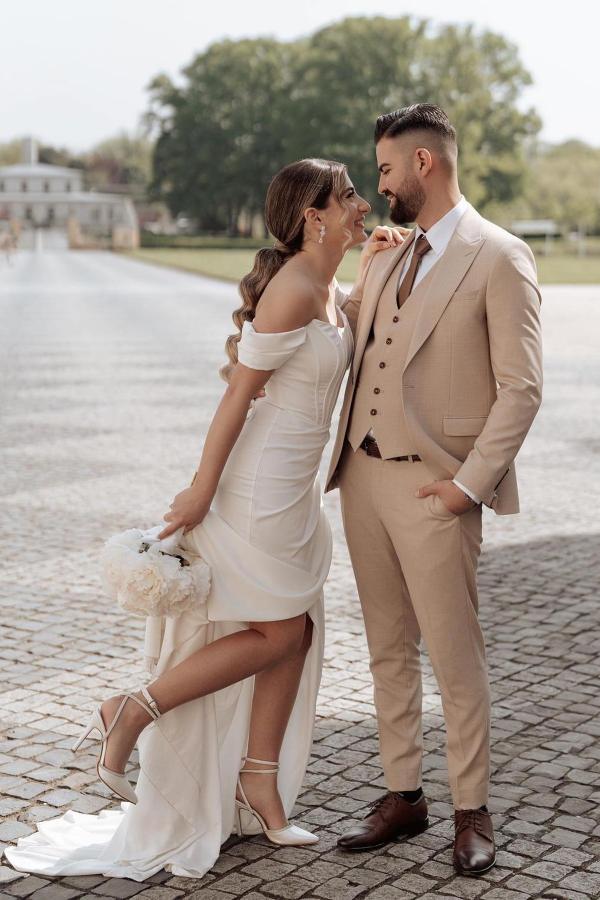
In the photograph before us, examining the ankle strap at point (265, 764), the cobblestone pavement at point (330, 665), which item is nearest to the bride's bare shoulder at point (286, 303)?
the ankle strap at point (265, 764)

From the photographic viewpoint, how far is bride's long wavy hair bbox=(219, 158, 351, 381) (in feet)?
11.5

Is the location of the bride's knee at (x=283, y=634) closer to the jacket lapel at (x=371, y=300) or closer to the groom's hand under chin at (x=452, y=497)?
the groom's hand under chin at (x=452, y=497)

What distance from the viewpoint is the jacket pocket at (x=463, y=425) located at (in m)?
3.48

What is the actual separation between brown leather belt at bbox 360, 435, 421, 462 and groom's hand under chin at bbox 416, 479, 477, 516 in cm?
12

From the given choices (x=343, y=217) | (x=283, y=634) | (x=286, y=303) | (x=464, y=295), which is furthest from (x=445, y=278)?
(x=283, y=634)

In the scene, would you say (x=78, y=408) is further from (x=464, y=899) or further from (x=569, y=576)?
(x=464, y=899)

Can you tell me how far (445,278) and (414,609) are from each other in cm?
95

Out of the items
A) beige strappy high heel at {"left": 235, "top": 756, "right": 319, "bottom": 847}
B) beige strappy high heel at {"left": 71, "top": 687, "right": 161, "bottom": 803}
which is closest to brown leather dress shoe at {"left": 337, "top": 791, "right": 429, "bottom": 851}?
beige strappy high heel at {"left": 235, "top": 756, "right": 319, "bottom": 847}

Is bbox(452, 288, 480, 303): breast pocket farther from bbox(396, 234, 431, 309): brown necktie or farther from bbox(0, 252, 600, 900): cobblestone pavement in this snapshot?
bbox(0, 252, 600, 900): cobblestone pavement

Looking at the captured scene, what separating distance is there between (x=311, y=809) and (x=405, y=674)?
61 centimetres

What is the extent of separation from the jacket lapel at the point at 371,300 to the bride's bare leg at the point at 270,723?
0.82m

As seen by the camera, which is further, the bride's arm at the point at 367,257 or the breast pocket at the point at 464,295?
the bride's arm at the point at 367,257

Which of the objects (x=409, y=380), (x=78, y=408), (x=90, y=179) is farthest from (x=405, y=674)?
(x=90, y=179)

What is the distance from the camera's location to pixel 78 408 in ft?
43.8
